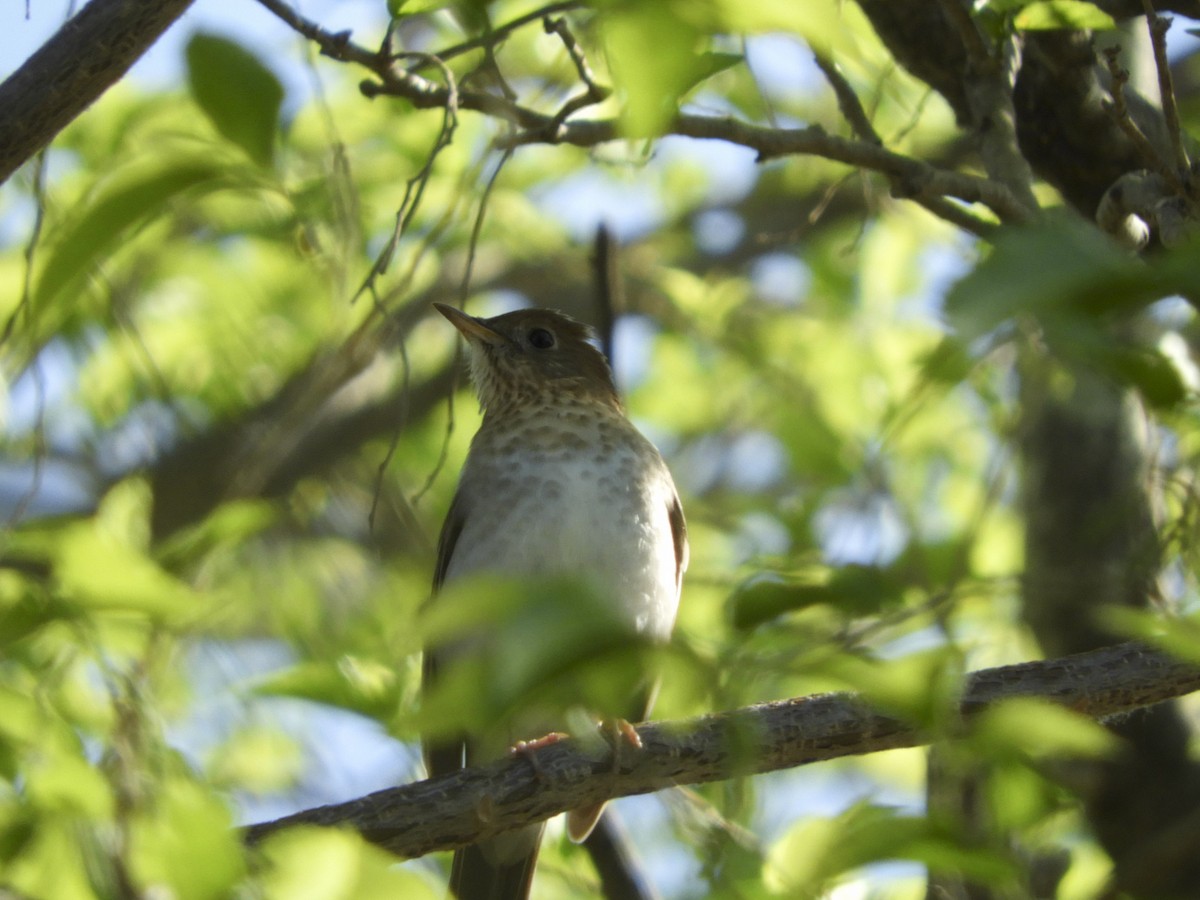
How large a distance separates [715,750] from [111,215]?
138 cm

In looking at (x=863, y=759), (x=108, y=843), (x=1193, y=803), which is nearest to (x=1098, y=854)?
(x=1193, y=803)

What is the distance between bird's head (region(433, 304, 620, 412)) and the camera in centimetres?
476

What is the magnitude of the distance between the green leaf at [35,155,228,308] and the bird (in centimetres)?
186

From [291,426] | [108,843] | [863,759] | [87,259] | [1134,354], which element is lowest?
[863,759]

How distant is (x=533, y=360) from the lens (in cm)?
490

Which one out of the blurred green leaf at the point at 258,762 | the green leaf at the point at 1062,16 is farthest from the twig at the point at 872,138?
the blurred green leaf at the point at 258,762

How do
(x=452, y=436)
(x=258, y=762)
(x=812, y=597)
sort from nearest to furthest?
(x=812, y=597) < (x=258, y=762) < (x=452, y=436)

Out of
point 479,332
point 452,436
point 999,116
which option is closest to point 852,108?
point 999,116

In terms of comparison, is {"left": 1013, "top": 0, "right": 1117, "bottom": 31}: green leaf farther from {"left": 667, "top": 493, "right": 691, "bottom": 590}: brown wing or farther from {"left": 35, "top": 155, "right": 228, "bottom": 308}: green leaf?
{"left": 667, "top": 493, "right": 691, "bottom": 590}: brown wing

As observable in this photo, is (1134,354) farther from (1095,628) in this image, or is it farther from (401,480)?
(401,480)

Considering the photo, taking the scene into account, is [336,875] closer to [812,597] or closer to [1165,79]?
[812,597]

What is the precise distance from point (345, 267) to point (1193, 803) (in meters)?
2.81

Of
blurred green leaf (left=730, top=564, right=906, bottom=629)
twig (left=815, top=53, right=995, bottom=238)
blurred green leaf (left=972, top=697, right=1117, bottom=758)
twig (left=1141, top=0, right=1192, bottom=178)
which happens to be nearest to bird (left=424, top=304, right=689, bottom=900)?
blurred green leaf (left=730, top=564, right=906, bottom=629)

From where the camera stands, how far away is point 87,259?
183 centimetres
